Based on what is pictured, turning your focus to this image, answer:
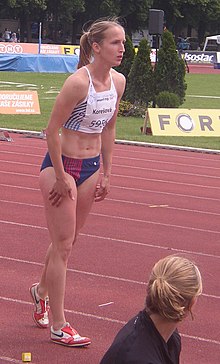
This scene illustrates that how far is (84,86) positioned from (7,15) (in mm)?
71665

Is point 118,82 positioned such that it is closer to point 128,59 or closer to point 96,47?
point 96,47

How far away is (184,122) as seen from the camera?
19750mm

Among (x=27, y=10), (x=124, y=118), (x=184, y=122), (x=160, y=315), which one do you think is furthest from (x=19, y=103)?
(x=27, y=10)

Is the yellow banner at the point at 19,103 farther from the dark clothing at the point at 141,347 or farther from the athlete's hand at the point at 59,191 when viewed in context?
the dark clothing at the point at 141,347

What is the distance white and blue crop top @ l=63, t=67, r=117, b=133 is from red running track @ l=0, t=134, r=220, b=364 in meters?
1.31

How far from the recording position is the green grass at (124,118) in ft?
61.2

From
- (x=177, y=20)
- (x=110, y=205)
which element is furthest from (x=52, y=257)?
(x=177, y=20)

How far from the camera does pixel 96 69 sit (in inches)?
205

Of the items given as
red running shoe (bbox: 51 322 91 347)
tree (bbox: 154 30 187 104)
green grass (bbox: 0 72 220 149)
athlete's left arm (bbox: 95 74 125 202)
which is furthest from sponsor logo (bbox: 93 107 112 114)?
tree (bbox: 154 30 187 104)

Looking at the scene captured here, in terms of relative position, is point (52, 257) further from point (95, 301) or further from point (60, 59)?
point (60, 59)

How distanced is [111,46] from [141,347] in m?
2.53

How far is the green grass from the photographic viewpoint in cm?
1866

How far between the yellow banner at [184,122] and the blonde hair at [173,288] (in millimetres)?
16137

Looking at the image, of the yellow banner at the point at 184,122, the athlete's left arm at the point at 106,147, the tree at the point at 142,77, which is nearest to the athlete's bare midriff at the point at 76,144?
the athlete's left arm at the point at 106,147
